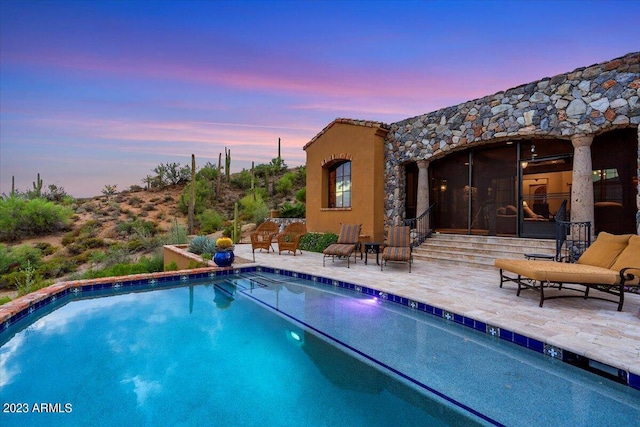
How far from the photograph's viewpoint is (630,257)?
4035 millimetres

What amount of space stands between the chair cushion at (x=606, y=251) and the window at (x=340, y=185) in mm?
6921

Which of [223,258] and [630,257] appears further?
[223,258]

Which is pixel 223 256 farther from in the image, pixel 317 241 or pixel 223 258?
pixel 317 241

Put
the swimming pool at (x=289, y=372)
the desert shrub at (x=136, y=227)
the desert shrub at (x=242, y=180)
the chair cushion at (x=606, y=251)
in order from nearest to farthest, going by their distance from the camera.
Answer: the swimming pool at (x=289, y=372) → the chair cushion at (x=606, y=251) → the desert shrub at (x=136, y=227) → the desert shrub at (x=242, y=180)

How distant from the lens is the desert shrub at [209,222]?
16.6m

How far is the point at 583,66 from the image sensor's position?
21.2 ft

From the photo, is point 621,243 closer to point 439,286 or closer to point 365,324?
point 439,286

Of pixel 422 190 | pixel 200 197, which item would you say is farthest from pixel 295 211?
pixel 200 197

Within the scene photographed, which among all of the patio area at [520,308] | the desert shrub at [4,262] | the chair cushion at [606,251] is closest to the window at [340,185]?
the patio area at [520,308]

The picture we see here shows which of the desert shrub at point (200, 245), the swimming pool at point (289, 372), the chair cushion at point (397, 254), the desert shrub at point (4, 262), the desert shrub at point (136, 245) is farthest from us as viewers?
the desert shrub at point (136, 245)

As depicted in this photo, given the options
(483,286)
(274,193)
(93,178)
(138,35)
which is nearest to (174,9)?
(138,35)

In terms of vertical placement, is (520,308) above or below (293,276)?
above

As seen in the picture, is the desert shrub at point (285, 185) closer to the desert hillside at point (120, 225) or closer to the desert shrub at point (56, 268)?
the desert hillside at point (120, 225)

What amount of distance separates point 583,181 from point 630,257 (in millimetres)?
3299
